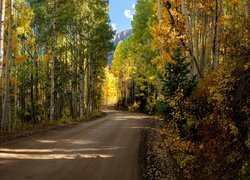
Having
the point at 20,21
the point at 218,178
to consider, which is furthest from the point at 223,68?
the point at 20,21

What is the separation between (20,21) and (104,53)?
555 inches

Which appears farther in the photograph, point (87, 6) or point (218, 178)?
point (87, 6)

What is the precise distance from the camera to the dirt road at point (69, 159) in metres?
8.44

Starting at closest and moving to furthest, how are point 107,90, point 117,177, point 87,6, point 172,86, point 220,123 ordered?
point 220,123, point 117,177, point 172,86, point 87,6, point 107,90

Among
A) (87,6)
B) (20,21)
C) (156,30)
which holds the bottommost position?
(156,30)

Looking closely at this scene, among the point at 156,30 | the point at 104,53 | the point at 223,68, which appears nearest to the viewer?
the point at 223,68

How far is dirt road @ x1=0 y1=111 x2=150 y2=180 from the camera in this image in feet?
27.7

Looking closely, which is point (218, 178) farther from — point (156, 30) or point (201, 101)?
point (156, 30)

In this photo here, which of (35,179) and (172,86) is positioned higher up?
(172,86)

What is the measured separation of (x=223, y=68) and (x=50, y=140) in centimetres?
903

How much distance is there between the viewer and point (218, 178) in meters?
6.86

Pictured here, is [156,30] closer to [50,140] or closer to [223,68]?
[50,140]

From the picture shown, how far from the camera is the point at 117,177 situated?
27.5ft

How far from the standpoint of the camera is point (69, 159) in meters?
10.3
